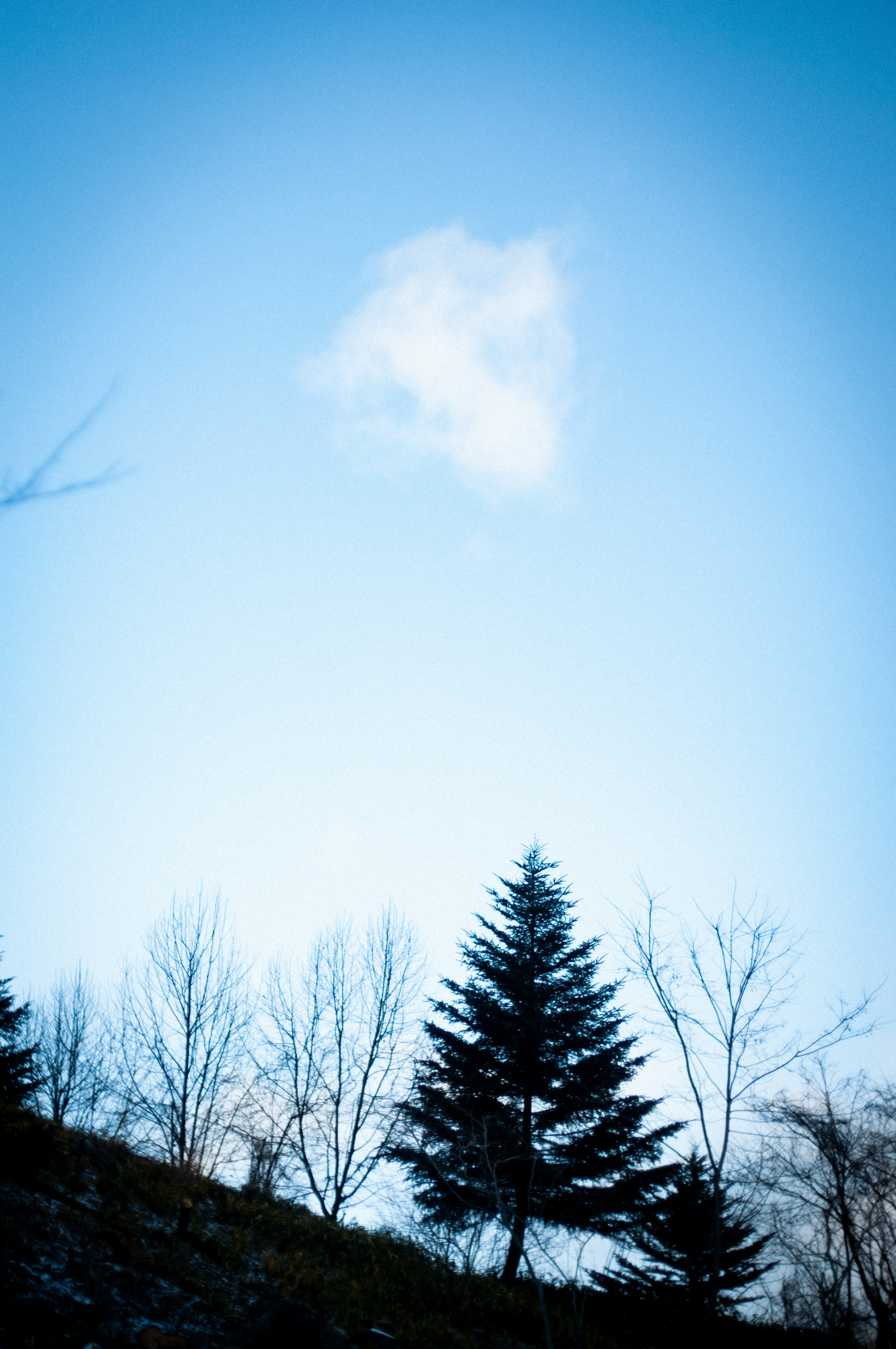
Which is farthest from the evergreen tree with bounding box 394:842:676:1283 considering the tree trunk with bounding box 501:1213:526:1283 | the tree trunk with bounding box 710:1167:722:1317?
the tree trunk with bounding box 710:1167:722:1317

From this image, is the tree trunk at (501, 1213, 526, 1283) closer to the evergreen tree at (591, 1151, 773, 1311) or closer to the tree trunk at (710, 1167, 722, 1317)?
the evergreen tree at (591, 1151, 773, 1311)

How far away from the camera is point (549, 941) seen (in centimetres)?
1986

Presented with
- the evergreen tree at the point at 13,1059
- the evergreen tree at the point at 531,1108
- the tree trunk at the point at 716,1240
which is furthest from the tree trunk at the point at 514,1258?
the evergreen tree at the point at 13,1059

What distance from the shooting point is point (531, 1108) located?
17719 mm

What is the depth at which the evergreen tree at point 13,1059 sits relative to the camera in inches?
758

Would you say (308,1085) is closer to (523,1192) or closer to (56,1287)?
(523,1192)

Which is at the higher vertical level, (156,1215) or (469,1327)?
(156,1215)

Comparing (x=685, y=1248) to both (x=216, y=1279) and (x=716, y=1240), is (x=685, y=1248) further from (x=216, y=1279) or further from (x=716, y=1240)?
(x=216, y=1279)

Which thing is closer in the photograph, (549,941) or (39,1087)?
(549,941)

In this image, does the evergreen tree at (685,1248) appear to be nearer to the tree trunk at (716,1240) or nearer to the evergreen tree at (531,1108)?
the evergreen tree at (531,1108)

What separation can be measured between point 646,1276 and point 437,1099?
6.64m

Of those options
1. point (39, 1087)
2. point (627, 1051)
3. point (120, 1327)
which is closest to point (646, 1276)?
point (627, 1051)

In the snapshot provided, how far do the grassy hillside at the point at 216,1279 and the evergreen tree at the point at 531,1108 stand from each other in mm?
1600

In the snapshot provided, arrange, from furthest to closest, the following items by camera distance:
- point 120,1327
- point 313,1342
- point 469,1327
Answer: point 469,1327 < point 313,1342 < point 120,1327
